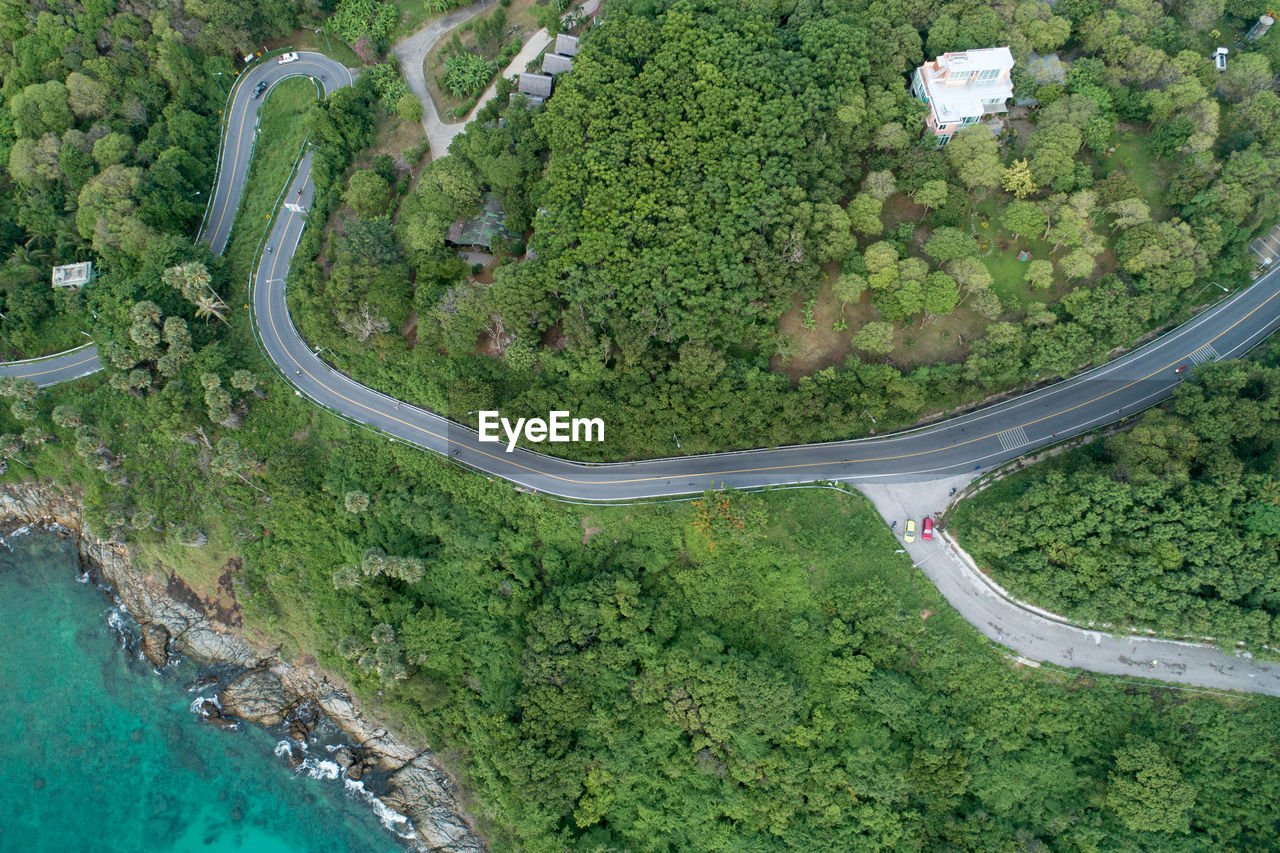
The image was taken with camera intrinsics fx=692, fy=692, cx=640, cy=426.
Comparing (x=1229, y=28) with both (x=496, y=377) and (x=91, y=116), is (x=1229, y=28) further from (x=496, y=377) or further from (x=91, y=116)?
(x=91, y=116)

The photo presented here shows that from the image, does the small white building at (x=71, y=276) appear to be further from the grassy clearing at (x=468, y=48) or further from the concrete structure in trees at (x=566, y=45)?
the concrete structure in trees at (x=566, y=45)

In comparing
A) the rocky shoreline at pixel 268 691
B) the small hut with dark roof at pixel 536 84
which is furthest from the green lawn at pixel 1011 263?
the rocky shoreline at pixel 268 691

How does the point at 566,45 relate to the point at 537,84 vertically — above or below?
above

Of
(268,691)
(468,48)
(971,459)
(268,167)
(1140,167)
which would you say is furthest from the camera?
(268,167)

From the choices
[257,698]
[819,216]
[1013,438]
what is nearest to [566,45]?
[819,216]

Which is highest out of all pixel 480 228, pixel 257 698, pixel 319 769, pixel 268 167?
pixel 268 167

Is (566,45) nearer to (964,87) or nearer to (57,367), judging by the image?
(964,87)

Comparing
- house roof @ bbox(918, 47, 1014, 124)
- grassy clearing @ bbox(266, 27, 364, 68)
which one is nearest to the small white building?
grassy clearing @ bbox(266, 27, 364, 68)
